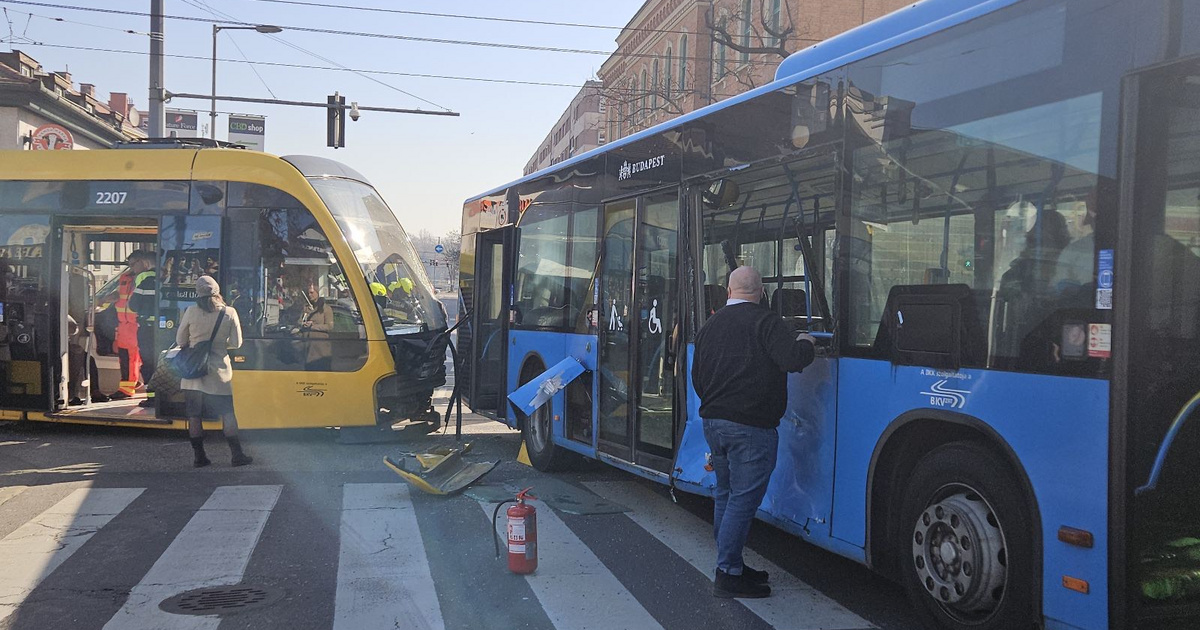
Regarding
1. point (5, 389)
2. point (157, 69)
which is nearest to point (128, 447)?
point (5, 389)

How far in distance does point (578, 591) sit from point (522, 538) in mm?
483

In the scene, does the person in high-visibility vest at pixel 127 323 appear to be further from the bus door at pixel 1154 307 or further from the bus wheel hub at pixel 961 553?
the bus door at pixel 1154 307

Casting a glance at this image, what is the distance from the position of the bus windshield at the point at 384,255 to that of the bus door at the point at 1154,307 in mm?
8584

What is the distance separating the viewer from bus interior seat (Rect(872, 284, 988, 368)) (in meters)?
4.53

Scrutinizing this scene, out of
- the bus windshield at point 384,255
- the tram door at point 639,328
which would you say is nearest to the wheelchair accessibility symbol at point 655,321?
the tram door at point 639,328

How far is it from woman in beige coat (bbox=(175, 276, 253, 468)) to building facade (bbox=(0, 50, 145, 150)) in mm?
18424

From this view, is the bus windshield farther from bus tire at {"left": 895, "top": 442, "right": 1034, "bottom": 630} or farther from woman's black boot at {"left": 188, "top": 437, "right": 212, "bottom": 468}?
bus tire at {"left": 895, "top": 442, "right": 1034, "bottom": 630}

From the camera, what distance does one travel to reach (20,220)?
11594 mm

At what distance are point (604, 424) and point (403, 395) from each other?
3482 millimetres

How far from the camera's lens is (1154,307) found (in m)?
3.83

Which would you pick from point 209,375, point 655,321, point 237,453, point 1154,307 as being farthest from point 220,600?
point 1154,307

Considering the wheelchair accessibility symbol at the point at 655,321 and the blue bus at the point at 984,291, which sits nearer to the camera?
the blue bus at the point at 984,291

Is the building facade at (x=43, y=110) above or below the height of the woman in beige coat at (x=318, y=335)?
above

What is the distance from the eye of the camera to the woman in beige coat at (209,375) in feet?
31.6
